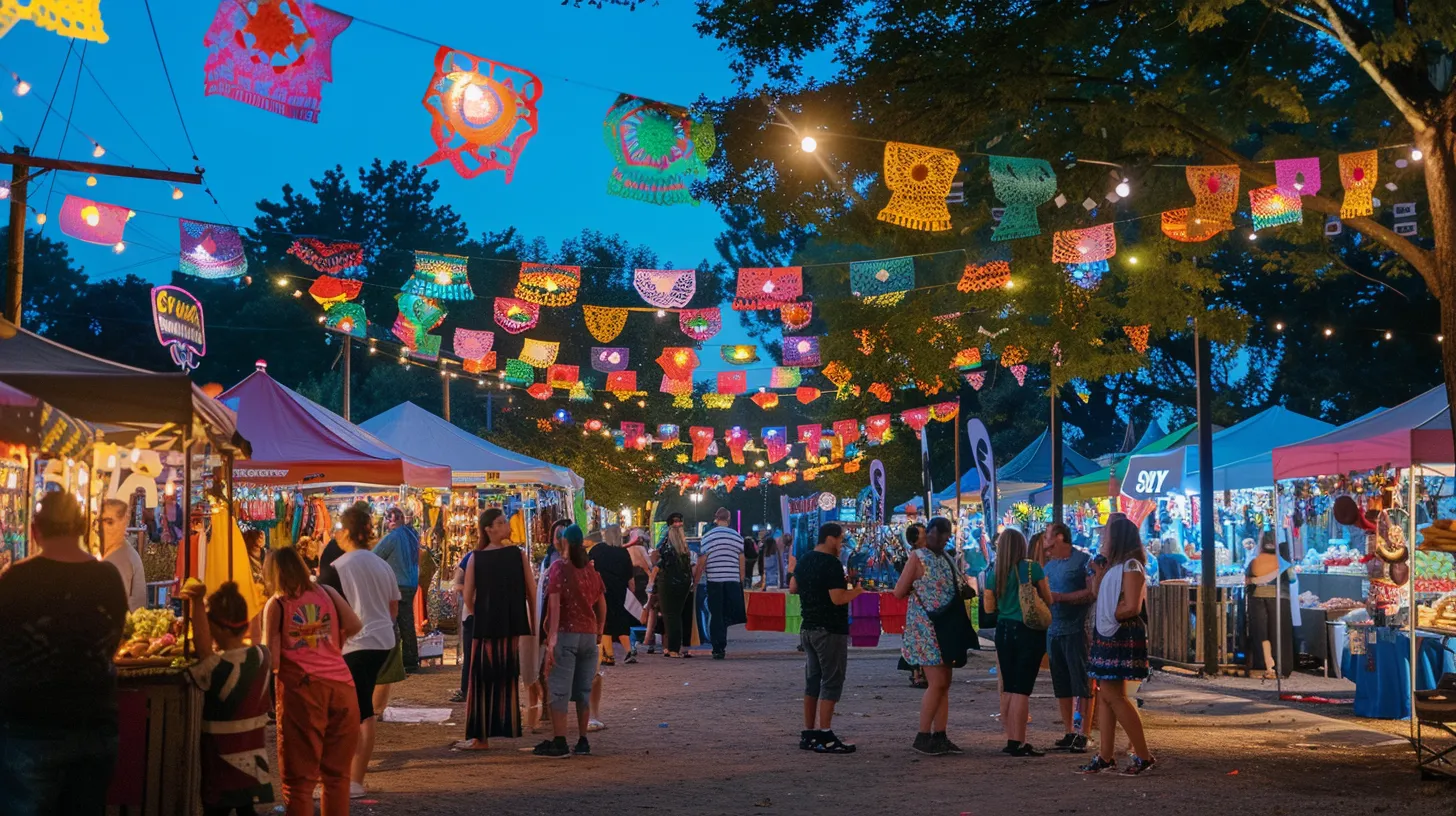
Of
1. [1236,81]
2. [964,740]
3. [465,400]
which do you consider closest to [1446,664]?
[964,740]

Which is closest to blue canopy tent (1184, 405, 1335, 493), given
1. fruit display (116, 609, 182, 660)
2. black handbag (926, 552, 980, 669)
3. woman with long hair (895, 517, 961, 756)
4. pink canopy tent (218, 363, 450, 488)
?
black handbag (926, 552, 980, 669)

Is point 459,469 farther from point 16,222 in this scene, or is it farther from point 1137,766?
point 1137,766

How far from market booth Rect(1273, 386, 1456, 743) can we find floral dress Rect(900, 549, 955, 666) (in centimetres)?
347

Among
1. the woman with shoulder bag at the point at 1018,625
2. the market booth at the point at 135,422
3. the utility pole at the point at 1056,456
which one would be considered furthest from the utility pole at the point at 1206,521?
the market booth at the point at 135,422

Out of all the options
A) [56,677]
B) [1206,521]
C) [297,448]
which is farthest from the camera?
[1206,521]

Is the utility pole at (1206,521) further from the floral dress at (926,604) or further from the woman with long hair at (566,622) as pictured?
the woman with long hair at (566,622)

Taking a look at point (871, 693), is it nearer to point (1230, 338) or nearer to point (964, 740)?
point (964, 740)

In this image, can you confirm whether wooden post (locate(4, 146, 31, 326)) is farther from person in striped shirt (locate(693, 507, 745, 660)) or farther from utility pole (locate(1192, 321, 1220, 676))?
utility pole (locate(1192, 321, 1220, 676))

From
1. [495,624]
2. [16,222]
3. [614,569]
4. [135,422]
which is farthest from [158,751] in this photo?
[16,222]

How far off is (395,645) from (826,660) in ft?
10.3

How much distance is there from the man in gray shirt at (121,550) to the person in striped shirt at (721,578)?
1196 cm

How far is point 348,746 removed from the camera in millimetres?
6898

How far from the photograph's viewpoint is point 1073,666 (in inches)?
415

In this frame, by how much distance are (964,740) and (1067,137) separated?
676cm
